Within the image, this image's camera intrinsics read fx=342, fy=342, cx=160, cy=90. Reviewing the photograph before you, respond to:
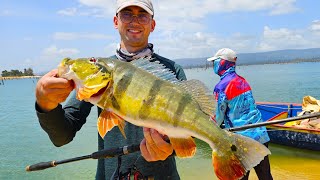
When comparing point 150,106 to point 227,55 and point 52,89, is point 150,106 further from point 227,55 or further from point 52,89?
point 227,55

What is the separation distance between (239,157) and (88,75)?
126 cm

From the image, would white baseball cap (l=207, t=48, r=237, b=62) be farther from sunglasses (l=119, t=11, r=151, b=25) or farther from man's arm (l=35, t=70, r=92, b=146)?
man's arm (l=35, t=70, r=92, b=146)

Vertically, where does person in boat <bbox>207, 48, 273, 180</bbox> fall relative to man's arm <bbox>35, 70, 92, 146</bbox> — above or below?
below

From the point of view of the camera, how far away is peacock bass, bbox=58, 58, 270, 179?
2.39 meters

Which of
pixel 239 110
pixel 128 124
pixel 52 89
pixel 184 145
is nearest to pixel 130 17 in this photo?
pixel 128 124

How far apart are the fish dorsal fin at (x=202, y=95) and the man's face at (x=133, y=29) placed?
0.99m

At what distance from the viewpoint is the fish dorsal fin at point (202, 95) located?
253 centimetres

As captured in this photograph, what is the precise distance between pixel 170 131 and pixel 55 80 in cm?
91

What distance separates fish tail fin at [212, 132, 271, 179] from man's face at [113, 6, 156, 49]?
1472 mm

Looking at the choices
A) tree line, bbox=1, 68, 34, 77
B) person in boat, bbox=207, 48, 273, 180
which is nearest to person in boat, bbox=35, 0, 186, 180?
person in boat, bbox=207, 48, 273, 180

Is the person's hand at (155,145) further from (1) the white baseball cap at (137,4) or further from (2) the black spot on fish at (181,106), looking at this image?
(1) the white baseball cap at (137,4)

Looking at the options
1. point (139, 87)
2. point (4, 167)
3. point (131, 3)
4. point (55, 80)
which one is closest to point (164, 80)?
point (139, 87)

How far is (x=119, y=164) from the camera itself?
3.15 metres

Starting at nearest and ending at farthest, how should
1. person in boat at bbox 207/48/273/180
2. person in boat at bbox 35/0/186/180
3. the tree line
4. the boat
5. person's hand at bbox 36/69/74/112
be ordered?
1. person's hand at bbox 36/69/74/112
2. person in boat at bbox 35/0/186/180
3. person in boat at bbox 207/48/273/180
4. the boat
5. the tree line
